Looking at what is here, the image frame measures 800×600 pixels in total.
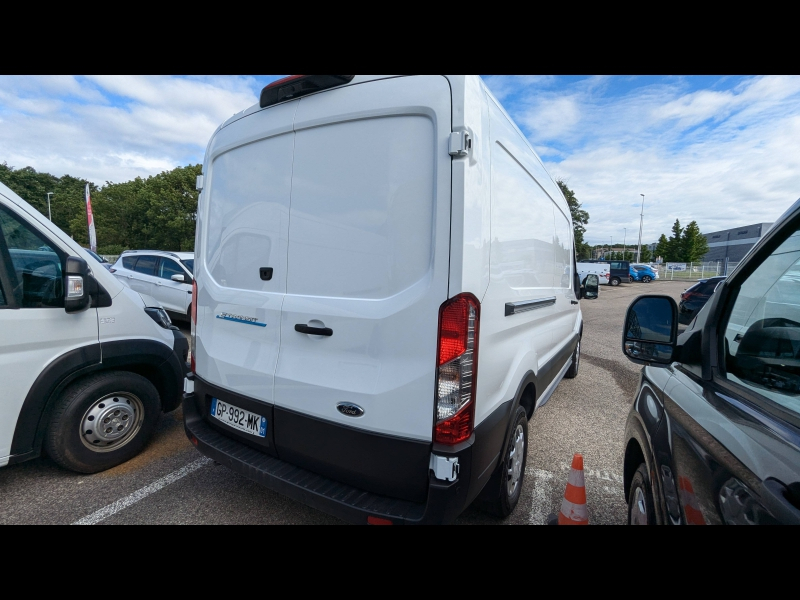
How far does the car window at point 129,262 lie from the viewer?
9.24m

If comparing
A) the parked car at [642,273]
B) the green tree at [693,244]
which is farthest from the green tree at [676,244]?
the parked car at [642,273]

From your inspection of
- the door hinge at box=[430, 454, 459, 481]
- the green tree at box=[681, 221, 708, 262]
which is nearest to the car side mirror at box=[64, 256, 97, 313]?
the door hinge at box=[430, 454, 459, 481]

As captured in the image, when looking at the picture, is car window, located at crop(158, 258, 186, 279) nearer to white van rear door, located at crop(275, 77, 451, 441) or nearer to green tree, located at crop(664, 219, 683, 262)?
white van rear door, located at crop(275, 77, 451, 441)

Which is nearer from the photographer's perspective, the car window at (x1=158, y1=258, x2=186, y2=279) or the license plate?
the license plate

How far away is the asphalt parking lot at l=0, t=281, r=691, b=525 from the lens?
2385 millimetres

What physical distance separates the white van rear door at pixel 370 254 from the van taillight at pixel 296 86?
0.05 meters

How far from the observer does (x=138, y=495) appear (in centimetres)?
259

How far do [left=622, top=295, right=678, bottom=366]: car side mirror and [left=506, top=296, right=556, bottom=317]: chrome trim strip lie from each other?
59cm

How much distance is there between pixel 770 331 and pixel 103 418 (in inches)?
155

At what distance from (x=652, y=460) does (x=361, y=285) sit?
1446mm

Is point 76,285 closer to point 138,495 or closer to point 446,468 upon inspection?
point 138,495

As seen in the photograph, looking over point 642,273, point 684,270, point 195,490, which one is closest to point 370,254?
point 195,490
